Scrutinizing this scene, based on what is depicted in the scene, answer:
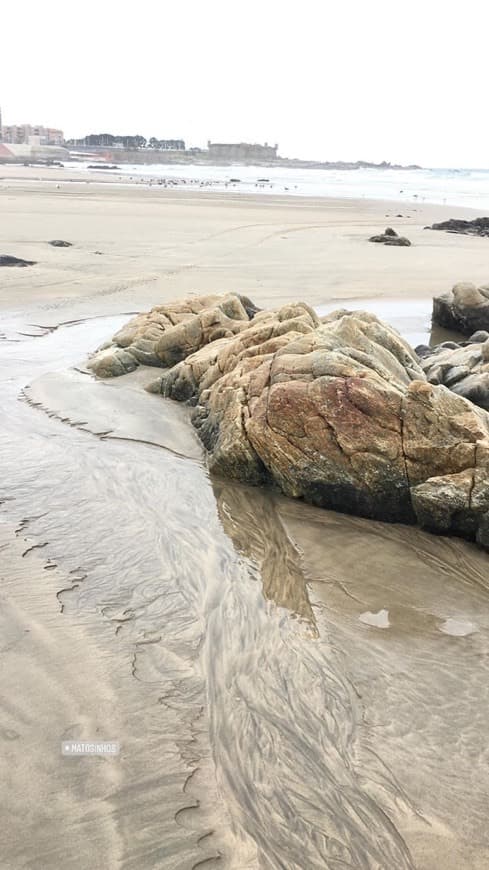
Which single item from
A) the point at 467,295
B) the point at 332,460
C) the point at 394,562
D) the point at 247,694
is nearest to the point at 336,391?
the point at 332,460

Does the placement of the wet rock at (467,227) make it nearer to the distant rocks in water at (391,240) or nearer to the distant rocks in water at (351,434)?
the distant rocks in water at (391,240)

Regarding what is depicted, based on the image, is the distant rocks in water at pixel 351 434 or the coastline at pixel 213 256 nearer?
the distant rocks in water at pixel 351 434

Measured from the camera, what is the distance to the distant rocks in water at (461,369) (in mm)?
6773

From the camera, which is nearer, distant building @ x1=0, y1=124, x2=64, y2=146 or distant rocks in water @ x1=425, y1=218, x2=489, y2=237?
distant rocks in water @ x1=425, y1=218, x2=489, y2=237

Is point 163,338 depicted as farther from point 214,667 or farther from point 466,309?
point 214,667

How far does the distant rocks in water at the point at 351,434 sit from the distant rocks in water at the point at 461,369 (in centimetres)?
96

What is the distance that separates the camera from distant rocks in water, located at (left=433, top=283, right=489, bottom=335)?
36.2 feet

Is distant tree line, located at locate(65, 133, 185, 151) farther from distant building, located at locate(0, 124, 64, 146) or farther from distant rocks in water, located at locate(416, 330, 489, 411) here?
distant rocks in water, located at locate(416, 330, 489, 411)

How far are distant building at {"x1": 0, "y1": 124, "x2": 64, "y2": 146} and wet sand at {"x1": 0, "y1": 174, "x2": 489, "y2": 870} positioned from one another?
7257 inches

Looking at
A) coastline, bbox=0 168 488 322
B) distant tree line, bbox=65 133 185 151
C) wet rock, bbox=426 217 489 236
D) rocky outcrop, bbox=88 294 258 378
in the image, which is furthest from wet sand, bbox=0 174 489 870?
distant tree line, bbox=65 133 185 151

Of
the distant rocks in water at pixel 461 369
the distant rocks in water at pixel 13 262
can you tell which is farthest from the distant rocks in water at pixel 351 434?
the distant rocks in water at pixel 13 262

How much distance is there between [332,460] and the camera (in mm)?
4895

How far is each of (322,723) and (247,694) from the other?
14.4 inches

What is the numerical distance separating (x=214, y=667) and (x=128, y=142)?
18807 cm
